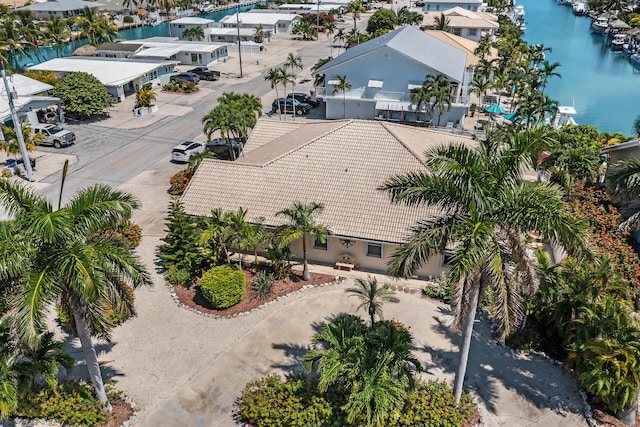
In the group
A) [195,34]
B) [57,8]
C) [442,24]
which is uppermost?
[442,24]

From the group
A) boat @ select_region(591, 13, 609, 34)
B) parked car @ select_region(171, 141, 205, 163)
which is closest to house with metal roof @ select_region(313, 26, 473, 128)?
parked car @ select_region(171, 141, 205, 163)

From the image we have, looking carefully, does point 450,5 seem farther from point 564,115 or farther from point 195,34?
point 564,115

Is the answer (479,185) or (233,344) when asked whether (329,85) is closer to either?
(233,344)

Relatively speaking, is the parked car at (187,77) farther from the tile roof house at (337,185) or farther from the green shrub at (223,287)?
the green shrub at (223,287)

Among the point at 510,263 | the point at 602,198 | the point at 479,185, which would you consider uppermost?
the point at 479,185

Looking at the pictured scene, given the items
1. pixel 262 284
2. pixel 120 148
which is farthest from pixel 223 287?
pixel 120 148

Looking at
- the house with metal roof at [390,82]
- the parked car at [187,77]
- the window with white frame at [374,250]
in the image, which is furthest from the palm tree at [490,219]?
the parked car at [187,77]

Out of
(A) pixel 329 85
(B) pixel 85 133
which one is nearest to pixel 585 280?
(A) pixel 329 85
